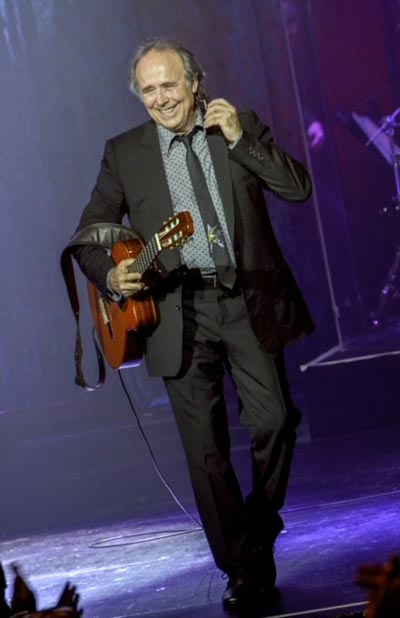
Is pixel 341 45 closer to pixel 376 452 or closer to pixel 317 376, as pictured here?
pixel 317 376

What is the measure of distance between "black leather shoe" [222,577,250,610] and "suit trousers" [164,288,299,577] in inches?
1.6

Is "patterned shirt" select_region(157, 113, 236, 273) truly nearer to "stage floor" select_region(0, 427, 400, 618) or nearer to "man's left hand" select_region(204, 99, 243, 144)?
"man's left hand" select_region(204, 99, 243, 144)

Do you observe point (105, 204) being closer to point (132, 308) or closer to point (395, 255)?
point (132, 308)

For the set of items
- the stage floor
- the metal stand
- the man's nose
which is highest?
the man's nose

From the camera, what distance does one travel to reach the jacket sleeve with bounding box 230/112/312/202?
3.86 meters

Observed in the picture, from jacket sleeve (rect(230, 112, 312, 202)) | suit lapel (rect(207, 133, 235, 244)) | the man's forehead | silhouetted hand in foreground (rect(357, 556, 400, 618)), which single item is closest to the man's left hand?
jacket sleeve (rect(230, 112, 312, 202))

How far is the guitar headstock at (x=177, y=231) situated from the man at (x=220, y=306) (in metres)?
0.28

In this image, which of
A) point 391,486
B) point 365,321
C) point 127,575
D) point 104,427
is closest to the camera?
point 127,575

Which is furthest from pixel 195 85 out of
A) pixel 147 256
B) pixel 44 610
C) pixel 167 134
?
pixel 44 610

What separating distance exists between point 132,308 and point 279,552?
1218mm

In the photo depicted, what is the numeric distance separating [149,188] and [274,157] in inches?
18.7

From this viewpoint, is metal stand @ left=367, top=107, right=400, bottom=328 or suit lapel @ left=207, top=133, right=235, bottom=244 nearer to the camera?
suit lapel @ left=207, top=133, right=235, bottom=244

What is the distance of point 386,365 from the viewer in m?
7.03

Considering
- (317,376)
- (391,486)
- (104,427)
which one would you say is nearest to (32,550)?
(391,486)
